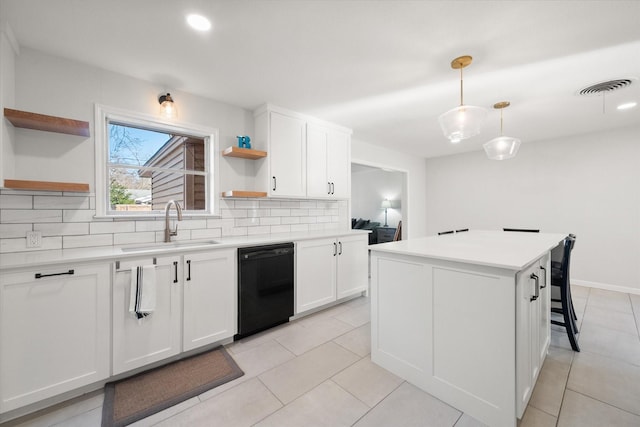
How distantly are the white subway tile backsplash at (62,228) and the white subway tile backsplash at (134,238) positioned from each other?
0.69 feet

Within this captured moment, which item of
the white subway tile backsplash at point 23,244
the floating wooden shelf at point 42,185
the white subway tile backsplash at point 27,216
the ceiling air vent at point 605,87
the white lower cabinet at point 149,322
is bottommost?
the white lower cabinet at point 149,322

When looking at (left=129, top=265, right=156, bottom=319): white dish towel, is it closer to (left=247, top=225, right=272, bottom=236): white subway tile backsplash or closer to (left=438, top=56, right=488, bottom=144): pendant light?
(left=247, top=225, right=272, bottom=236): white subway tile backsplash

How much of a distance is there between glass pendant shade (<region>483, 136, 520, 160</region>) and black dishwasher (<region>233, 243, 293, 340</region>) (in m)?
2.52

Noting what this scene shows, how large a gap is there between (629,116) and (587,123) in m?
0.38

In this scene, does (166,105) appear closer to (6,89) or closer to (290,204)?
(6,89)

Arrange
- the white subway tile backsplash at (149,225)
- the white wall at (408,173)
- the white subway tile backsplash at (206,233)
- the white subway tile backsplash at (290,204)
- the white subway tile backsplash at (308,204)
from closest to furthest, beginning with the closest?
the white subway tile backsplash at (149,225) → the white subway tile backsplash at (206,233) → the white subway tile backsplash at (290,204) → the white subway tile backsplash at (308,204) → the white wall at (408,173)

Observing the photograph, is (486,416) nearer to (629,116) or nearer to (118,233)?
(118,233)

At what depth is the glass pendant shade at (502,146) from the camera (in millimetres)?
2908

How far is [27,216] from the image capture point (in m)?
1.93

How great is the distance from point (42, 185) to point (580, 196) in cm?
664

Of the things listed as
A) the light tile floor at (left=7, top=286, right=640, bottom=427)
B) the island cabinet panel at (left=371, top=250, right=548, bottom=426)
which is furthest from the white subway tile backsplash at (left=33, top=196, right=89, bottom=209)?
the island cabinet panel at (left=371, top=250, right=548, bottom=426)

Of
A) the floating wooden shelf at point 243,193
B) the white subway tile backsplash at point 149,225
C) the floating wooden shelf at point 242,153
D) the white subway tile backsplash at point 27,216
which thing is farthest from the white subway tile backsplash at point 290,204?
the white subway tile backsplash at point 27,216

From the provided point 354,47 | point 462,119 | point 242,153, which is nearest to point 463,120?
point 462,119

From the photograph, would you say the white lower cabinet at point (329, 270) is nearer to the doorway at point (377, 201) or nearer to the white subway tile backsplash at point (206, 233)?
the white subway tile backsplash at point (206, 233)
